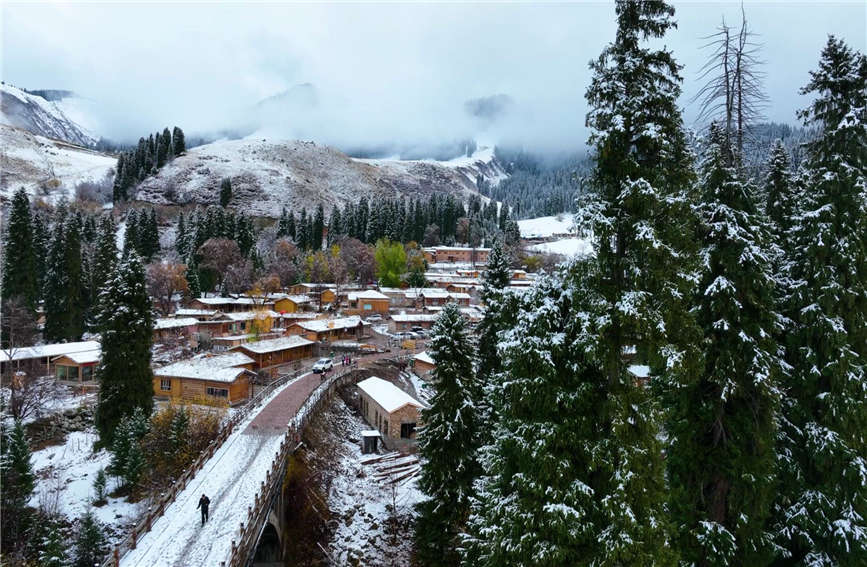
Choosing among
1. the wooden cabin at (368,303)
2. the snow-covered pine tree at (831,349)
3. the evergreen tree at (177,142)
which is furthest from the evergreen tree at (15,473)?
the evergreen tree at (177,142)

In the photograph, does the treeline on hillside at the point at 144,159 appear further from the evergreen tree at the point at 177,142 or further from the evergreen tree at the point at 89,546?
the evergreen tree at the point at 89,546

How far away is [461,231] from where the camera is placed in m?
138

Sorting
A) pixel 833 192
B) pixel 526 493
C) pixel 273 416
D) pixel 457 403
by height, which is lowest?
pixel 273 416

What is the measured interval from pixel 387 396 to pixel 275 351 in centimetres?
1684

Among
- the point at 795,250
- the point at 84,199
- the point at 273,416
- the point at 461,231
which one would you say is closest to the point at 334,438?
the point at 273,416

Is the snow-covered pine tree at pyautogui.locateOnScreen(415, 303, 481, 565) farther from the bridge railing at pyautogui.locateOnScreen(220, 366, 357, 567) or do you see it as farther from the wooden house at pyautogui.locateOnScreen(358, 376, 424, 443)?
the wooden house at pyautogui.locateOnScreen(358, 376, 424, 443)

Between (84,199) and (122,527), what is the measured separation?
492ft

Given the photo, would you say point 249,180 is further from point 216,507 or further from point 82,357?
point 216,507

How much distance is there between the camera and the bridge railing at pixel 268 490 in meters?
17.4

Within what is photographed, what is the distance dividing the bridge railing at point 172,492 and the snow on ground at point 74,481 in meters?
2.52

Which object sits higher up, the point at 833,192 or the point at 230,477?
the point at 833,192

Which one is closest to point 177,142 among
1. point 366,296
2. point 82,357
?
point 366,296

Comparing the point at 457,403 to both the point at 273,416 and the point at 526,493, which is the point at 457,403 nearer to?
the point at 526,493

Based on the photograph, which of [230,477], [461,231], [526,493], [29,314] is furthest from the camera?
[461,231]
